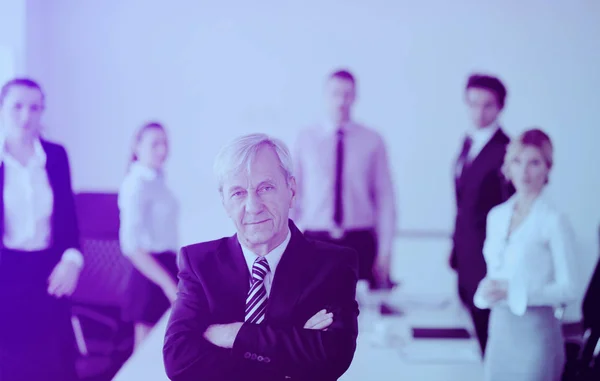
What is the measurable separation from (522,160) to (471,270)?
0.61 m

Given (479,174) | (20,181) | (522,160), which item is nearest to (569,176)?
(479,174)

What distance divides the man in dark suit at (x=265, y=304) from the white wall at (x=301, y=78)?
1828mm

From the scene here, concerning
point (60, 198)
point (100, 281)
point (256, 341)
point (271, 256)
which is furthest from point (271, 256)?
point (100, 281)

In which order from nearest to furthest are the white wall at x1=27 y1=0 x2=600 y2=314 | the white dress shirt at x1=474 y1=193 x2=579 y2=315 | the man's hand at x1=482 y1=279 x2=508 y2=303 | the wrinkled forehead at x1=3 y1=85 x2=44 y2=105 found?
the white dress shirt at x1=474 y1=193 x2=579 y2=315 < the man's hand at x1=482 y1=279 x2=508 y2=303 < the wrinkled forehead at x1=3 y1=85 x2=44 y2=105 < the white wall at x1=27 y1=0 x2=600 y2=314

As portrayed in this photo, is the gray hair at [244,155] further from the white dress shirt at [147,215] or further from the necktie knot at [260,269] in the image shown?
the white dress shirt at [147,215]

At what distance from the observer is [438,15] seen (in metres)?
3.54

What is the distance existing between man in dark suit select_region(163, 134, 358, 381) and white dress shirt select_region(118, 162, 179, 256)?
0.85 meters

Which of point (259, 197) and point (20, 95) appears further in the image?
point (20, 95)

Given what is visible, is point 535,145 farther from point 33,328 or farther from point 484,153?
point 33,328

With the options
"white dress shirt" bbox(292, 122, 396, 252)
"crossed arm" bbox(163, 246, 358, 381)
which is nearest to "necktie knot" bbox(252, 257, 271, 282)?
"crossed arm" bbox(163, 246, 358, 381)

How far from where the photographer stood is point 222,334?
146 cm

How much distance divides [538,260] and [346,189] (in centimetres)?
121

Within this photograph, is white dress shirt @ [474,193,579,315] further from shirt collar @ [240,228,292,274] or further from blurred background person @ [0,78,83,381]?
blurred background person @ [0,78,83,381]

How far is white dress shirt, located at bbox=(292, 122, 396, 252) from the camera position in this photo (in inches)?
113
